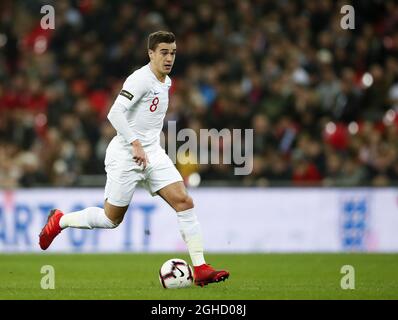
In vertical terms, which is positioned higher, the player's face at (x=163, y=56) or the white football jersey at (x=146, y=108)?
the player's face at (x=163, y=56)

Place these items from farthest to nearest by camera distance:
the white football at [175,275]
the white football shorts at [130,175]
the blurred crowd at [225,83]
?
the blurred crowd at [225,83] < the white football shorts at [130,175] < the white football at [175,275]

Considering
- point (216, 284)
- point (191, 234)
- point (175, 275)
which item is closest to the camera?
point (175, 275)

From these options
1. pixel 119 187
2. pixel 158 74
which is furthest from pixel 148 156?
pixel 158 74

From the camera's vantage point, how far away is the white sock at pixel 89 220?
9344mm

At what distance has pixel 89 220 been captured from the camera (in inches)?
371

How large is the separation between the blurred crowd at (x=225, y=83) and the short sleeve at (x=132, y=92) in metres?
6.97

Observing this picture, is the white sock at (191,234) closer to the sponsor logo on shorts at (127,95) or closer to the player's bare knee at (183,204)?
the player's bare knee at (183,204)

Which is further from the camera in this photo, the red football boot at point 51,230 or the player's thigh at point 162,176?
the red football boot at point 51,230

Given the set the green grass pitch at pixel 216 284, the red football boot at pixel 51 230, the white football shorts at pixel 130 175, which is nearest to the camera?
the green grass pitch at pixel 216 284

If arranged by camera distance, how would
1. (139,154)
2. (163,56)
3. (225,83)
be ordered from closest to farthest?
(139,154) < (163,56) < (225,83)

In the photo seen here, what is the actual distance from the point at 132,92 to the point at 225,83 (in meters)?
8.94

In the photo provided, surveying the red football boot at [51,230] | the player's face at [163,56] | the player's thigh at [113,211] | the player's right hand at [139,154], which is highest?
the player's face at [163,56]

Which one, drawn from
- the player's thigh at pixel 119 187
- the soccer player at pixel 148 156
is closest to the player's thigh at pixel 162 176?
the soccer player at pixel 148 156

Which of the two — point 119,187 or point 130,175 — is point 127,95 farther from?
point 119,187
